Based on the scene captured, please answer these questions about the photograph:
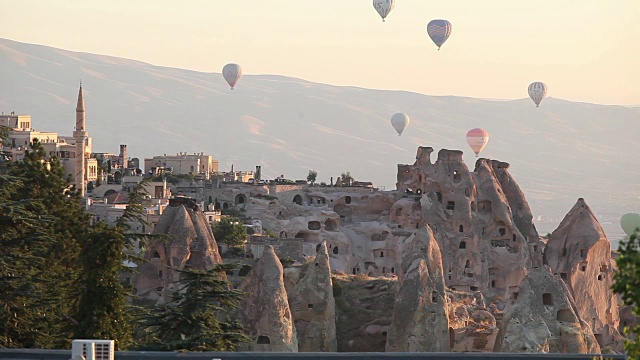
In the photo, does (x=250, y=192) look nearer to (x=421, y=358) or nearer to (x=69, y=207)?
(x=69, y=207)

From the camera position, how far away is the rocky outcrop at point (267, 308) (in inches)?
1928

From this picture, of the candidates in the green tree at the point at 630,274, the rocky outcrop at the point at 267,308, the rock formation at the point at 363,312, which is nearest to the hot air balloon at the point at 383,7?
the rock formation at the point at 363,312

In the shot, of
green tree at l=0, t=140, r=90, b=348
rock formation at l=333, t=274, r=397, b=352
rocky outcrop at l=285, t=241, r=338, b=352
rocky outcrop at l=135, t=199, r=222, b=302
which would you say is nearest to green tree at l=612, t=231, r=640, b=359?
green tree at l=0, t=140, r=90, b=348

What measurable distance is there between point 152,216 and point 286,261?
441 inches

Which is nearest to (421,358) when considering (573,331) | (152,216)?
(573,331)

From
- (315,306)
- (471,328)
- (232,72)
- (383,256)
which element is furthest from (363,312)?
(232,72)

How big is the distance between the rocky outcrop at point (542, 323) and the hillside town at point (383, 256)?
0.06 metres

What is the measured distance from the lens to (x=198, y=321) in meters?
31.3

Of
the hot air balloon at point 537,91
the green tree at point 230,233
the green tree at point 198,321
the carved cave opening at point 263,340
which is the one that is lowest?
the carved cave opening at point 263,340

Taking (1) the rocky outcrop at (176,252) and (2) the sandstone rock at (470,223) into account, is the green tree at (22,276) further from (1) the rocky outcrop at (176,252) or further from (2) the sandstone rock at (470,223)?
(2) the sandstone rock at (470,223)

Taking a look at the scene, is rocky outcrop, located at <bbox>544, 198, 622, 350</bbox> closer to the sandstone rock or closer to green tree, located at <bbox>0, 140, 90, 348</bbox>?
the sandstone rock

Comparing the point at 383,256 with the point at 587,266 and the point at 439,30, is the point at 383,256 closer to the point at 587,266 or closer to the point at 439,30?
the point at 587,266

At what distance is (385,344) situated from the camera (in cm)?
5331

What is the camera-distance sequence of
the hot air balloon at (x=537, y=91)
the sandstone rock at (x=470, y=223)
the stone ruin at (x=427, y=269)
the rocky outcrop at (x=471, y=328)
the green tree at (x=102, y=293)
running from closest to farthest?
the green tree at (x=102, y=293), the stone ruin at (x=427, y=269), the rocky outcrop at (x=471, y=328), the sandstone rock at (x=470, y=223), the hot air balloon at (x=537, y=91)
